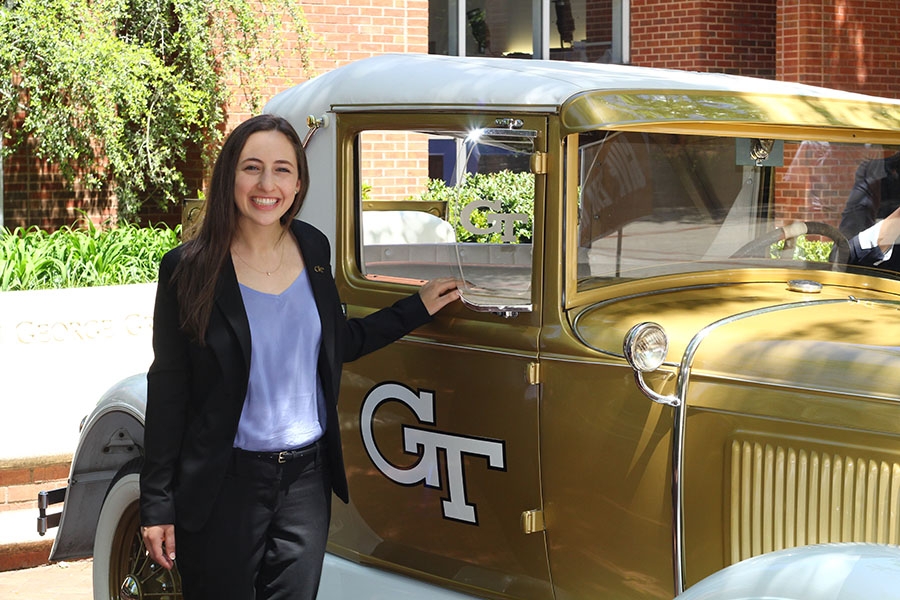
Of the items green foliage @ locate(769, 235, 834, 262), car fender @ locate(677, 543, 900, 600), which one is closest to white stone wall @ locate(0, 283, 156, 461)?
green foliage @ locate(769, 235, 834, 262)

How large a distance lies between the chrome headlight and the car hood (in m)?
0.10

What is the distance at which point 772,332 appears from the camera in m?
3.13

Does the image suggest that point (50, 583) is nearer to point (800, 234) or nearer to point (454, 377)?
point (454, 377)

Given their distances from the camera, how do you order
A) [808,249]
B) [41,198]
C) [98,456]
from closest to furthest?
[808,249] < [98,456] < [41,198]

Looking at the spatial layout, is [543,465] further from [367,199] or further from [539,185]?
[367,199]

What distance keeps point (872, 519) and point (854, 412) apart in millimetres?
247

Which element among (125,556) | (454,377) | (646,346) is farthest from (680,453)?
(125,556)

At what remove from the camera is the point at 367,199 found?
156 inches

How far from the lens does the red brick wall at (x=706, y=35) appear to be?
14.4 metres

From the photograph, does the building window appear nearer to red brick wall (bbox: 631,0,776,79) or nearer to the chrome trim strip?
red brick wall (bbox: 631,0,776,79)

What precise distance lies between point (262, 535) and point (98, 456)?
154 centimetres

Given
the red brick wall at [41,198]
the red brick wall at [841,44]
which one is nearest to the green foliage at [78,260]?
the red brick wall at [41,198]

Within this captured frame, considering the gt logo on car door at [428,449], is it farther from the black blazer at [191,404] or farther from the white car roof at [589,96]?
the white car roof at [589,96]

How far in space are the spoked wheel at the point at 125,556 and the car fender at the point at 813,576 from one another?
2.11m
